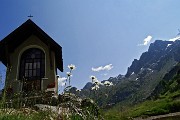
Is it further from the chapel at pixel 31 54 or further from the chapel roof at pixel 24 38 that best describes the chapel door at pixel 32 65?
the chapel roof at pixel 24 38

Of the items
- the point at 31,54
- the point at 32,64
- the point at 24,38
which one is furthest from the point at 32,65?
the point at 24,38

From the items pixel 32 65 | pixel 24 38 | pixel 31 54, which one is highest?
pixel 24 38

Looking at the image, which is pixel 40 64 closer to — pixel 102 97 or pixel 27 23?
pixel 27 23

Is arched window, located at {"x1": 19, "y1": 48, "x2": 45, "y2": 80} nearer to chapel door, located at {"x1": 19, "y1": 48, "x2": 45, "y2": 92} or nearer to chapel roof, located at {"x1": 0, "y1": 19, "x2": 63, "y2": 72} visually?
chapel door, located at {"x1": 19, "y1": 48, "x2": 45, "y2": 92}

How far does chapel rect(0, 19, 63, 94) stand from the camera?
68.6ft

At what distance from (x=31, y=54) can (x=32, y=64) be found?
0.87 m

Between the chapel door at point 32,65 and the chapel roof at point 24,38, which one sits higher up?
the chapel roof at point 24,38

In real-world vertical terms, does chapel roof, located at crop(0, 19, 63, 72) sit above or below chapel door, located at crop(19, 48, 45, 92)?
above

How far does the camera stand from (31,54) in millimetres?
21875

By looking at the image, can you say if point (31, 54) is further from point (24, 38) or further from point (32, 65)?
point (24, 38)

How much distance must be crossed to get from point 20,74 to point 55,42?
3.19m

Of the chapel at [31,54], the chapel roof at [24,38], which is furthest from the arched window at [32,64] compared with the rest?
the chapel roof at [24,38]

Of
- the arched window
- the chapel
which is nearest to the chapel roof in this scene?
the chapel

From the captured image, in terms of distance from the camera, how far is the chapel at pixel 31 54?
20.9m
